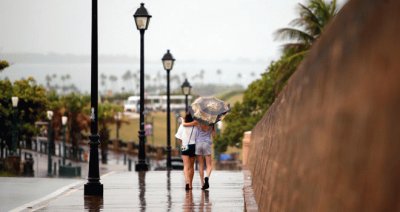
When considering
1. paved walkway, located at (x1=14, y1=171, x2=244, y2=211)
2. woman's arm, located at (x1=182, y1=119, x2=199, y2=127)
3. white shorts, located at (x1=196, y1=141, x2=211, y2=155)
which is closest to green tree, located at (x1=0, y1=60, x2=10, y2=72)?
paved walkway, located at (x1=14, y1=171, x2=244, y2=211)

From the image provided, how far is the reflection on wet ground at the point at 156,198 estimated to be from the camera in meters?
15.5

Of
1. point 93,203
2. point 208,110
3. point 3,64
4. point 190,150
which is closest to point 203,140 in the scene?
point 190,150

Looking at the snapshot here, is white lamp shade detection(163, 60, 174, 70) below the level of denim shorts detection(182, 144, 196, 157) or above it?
above

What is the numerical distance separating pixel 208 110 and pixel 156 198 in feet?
7.54

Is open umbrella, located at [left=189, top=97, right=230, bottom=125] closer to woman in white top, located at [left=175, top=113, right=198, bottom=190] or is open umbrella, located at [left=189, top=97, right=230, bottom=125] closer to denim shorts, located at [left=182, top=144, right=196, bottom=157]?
→ woman in white top, located at [left=175, top=113, right=198, bottom=190]

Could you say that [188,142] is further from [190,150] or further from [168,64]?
[168,64]

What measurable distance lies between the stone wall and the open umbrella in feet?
44.1

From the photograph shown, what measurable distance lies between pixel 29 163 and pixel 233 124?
140ft

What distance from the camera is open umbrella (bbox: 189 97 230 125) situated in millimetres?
18719

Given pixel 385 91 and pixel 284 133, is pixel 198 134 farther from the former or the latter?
pixel 385 91

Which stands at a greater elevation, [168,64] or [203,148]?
[168,64]

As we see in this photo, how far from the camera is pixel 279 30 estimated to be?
182 ft

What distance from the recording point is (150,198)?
699 inches

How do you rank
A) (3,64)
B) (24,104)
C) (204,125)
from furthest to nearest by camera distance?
(24,104) → (3,64) → (204,125)
